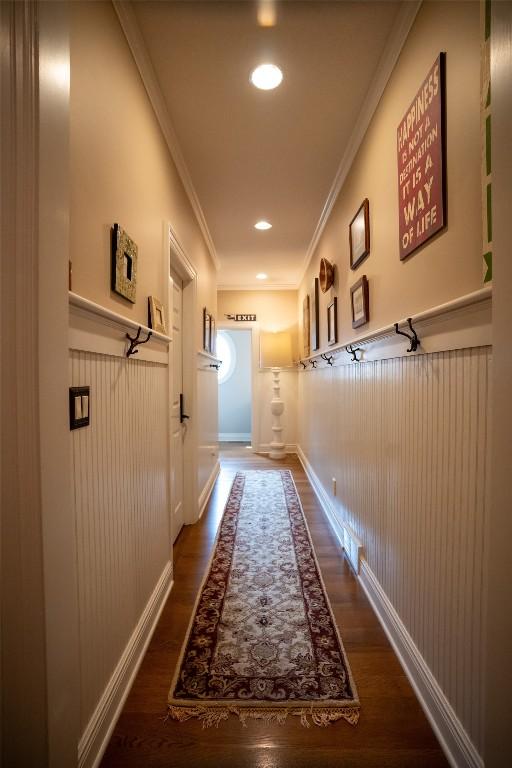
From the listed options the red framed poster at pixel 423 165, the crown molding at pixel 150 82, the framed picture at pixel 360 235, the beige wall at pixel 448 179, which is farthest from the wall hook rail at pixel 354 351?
the crown molding at pixel 150 82

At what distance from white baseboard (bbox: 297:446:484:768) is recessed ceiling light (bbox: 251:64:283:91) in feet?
7.98

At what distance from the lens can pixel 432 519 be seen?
1.19 meters

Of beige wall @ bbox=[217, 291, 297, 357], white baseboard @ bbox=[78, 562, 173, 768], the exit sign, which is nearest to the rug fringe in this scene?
white baseboard @ bbox=[78, 562, 173, 768]

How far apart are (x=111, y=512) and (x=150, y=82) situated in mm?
1873

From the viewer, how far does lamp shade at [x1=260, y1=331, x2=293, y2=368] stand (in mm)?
5426

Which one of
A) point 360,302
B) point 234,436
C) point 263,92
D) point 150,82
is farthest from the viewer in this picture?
point 234,436

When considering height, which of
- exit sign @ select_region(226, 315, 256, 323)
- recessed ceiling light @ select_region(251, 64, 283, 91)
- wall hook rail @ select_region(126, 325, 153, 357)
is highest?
recessed ceiling light @ select_region(251, 64, 283, 91)

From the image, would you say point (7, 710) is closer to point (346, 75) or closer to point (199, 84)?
point (199, 84)

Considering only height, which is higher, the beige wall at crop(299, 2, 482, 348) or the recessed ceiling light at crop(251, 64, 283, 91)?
the recessed ceiling light at crop(251, 64, 283, 91)

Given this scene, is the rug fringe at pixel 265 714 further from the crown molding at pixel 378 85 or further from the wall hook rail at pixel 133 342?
the crown molding at pixel 378 85

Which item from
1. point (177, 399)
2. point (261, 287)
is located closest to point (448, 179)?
point (177, 399)

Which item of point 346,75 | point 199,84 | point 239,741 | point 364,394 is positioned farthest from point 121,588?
point 346,75

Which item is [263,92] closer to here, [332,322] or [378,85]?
[378,85]

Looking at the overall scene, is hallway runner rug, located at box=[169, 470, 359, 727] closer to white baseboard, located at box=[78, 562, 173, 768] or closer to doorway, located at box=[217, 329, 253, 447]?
white baseboard, located at box=[78, 562, 173, 768]
